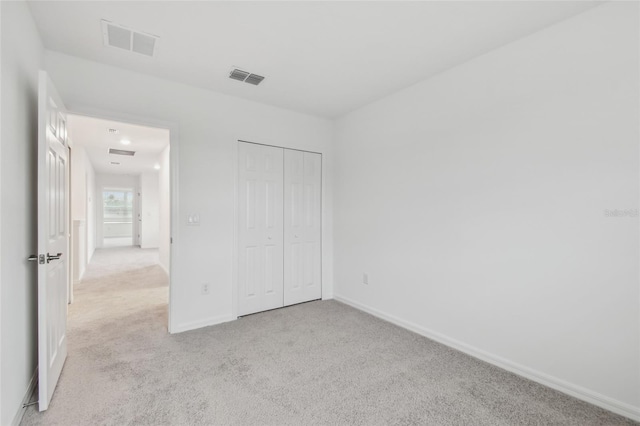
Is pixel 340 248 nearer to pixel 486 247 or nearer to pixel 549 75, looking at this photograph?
pixel 486 247

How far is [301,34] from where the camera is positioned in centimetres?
219

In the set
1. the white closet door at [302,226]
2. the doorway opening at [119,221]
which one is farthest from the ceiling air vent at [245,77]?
the white closet door at [302,226]

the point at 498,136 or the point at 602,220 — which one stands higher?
the point at 498,136

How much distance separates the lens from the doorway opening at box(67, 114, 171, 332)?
384cm

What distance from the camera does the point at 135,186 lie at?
10703 millimetres

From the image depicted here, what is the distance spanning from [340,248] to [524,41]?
111 inches

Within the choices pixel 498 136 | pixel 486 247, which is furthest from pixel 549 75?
pixel 486 247

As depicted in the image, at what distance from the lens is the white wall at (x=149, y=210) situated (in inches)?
377

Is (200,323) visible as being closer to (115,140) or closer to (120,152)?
(115,140)

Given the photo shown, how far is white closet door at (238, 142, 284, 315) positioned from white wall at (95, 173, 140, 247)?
896 cm

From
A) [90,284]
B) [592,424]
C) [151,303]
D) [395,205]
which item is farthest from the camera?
[90,284]

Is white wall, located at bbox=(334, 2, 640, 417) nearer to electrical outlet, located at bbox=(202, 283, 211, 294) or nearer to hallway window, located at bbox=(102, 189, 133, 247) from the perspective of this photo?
electrical outlet, located at bbox=(202, 283, 211, 294)

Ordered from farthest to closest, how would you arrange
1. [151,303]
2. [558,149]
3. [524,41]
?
[151,303] → [524,41] → [558,149]

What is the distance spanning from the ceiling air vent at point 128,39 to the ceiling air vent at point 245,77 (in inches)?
25.9
